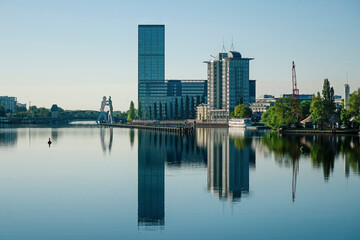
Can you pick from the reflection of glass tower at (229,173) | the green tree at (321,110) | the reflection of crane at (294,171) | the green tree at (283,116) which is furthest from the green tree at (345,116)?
the reflection of crane at (294,171)

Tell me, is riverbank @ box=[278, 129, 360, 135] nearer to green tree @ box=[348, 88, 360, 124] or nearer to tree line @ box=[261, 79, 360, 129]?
tree line @ box=[261, 79, 360, 129]

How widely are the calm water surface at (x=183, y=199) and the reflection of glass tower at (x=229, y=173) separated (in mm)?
120

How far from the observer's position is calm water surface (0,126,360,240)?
3659 centimetres

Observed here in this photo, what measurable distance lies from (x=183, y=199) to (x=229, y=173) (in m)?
18.4

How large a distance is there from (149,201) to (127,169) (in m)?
24.5

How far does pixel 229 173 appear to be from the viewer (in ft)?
214

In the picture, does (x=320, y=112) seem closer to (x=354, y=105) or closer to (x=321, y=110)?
(x=321, y=110)

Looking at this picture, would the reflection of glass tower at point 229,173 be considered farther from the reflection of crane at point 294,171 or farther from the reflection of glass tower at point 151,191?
the reflection of glass tower at point 151,191

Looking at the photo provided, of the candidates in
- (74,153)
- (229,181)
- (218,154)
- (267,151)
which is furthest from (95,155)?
(229,181)

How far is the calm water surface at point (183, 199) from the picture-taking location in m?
36.6

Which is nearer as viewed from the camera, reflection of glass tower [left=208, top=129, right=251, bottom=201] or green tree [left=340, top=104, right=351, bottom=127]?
reflection of glass tower [left=208, top=129, right=251, bottom=201]

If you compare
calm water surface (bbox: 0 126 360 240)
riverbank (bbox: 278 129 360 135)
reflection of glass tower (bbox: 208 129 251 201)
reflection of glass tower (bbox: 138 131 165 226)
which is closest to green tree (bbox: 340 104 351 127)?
Result: riverbank (bbox: 278 129 360 135)

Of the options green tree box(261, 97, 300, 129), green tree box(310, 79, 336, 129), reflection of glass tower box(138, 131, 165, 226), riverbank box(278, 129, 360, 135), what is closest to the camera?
reflection of glass tower box(138, 131, 165, 226)

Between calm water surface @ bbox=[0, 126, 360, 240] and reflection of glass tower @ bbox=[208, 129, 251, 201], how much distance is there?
12 centimetres
